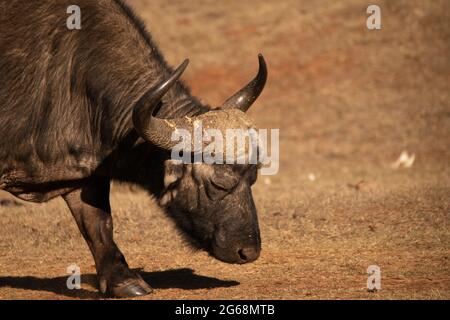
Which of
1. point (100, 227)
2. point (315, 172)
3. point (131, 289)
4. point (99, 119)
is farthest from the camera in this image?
point (315, 172)

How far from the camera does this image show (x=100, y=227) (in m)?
7.64

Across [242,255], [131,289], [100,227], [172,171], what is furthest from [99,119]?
[242,255]

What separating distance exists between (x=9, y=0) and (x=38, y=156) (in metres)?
1.33

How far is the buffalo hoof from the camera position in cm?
735

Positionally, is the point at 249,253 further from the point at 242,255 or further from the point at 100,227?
the point at 100,227

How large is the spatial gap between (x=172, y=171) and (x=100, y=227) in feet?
3.19

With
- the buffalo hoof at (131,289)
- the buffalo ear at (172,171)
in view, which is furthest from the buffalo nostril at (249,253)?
the buffalo hoof at (131,289)

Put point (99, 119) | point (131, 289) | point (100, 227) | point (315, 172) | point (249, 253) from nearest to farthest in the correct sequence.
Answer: point (249, 253) < point (99, 119) < point (131, 289) < point (100, 227) < point (315, 172)

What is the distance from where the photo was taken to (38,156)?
7262 millimetres

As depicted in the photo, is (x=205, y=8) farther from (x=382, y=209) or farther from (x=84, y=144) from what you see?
(x=84, y=144)

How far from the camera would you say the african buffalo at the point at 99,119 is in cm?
705

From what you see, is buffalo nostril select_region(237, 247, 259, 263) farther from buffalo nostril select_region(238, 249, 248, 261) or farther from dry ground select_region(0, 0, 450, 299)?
dry ground select_region(0, 0, 450, 299)

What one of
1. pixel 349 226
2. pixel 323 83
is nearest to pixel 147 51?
pixel 349 226

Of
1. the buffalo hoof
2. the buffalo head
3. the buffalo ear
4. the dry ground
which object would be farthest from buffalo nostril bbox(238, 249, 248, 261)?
the buffalo hoof
